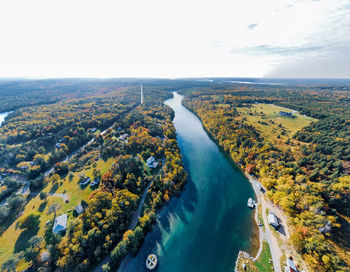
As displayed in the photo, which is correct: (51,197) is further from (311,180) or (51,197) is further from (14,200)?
(311,180)

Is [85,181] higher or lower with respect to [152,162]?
lower

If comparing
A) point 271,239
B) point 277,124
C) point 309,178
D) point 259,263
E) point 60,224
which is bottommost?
point 259,263

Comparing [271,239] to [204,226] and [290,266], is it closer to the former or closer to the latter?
[290,266]

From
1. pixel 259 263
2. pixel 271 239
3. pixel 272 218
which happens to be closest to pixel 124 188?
pixel 259 263

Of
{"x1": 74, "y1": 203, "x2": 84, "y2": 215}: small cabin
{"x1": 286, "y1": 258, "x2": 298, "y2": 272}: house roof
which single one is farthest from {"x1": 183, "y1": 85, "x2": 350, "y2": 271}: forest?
{"x1": 74, "y1": 203, "x2": 84, "y2": 215}: small cabin

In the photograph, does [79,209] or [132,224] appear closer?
[132,224]

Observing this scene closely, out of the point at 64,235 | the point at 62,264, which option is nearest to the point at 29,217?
the point at 64,235

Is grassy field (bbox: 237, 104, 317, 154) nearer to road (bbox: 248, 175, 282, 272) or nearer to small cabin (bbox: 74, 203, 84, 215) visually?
road (bbox: 248, 175, 282, 272)
